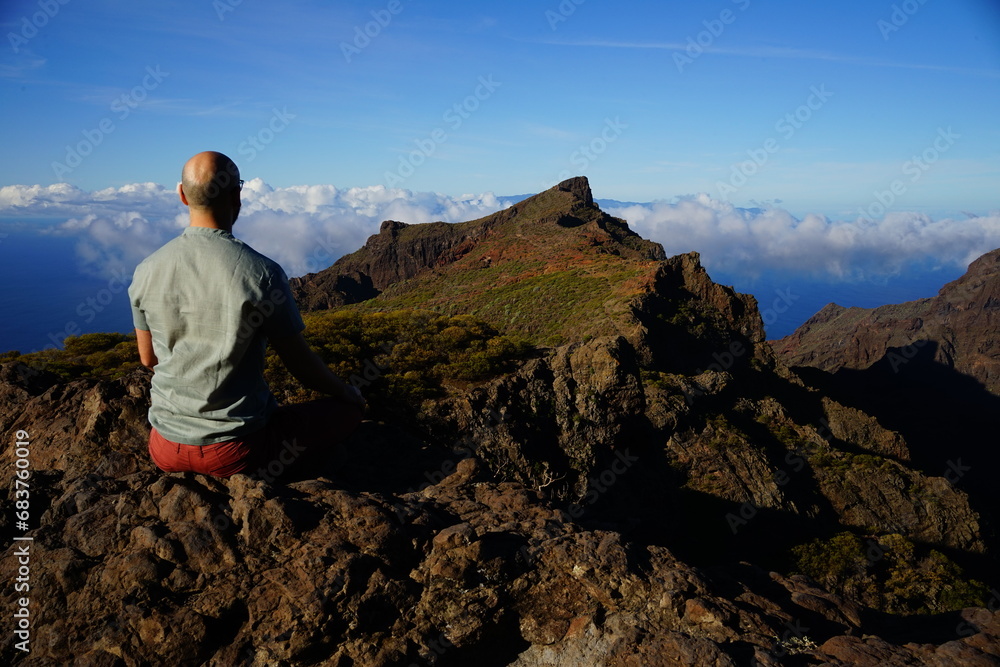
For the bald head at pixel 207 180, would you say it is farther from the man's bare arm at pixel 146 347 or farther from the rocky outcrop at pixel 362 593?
the rocky outcrop at pixel 362 593

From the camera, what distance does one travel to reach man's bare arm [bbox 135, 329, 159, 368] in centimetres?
384

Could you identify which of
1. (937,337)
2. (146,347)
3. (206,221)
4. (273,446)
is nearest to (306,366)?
(273,446)

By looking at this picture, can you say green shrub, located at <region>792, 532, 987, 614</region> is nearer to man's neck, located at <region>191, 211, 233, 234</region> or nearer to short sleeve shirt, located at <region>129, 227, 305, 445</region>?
short sleeve shirt, located at <region>129, 227, 305, 445</region>

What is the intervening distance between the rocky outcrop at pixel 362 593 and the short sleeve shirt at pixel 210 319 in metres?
0.64

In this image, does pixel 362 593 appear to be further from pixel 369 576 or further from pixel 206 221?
pixel 206 221

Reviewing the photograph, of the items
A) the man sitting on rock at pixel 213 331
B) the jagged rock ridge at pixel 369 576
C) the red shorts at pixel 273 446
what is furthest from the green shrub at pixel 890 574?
the man sitting on rock at pixel 213 331

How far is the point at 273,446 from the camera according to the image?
4.02 metres

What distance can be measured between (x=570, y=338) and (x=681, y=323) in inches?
291

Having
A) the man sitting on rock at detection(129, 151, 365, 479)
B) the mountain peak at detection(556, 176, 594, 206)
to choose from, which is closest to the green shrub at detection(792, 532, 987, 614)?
the man sitting on rock at detection(129, 151, 365, 479)

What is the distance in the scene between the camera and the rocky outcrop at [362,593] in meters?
3.27

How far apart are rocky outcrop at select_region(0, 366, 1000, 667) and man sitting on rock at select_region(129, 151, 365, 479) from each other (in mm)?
334

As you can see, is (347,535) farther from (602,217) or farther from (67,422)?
(602,217)

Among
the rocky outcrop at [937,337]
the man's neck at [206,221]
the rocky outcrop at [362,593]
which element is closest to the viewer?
the rocky outcrop at [362,593]

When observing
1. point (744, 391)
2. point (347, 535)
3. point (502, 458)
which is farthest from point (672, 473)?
point (347, 535)
